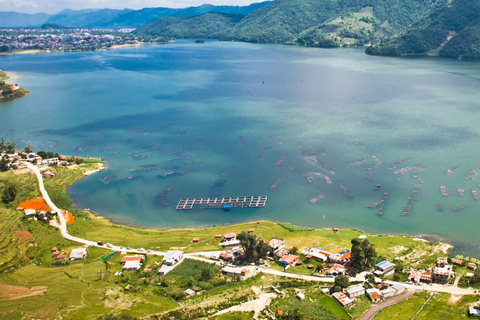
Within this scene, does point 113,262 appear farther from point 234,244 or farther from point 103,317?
point 234,244

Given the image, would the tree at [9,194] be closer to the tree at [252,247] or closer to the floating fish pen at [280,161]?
the tree at [252,247]

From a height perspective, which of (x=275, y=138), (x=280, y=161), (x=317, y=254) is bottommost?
(x=317, y=254)

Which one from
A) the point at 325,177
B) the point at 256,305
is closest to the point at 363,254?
the point at 256,305

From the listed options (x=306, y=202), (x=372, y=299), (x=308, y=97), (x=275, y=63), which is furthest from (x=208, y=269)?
(x=275, y=63)

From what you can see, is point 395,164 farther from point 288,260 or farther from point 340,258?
point 288,260

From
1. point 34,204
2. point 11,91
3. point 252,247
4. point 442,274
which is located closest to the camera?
point 442,274

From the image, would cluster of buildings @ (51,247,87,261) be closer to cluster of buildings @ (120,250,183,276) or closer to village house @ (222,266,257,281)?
cluster of buildings @ (120,250,183,276)

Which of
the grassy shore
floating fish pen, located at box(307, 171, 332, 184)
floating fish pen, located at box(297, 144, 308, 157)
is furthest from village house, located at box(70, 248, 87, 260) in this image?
floating fish pen, located at box(297, 144, 308, 157)
